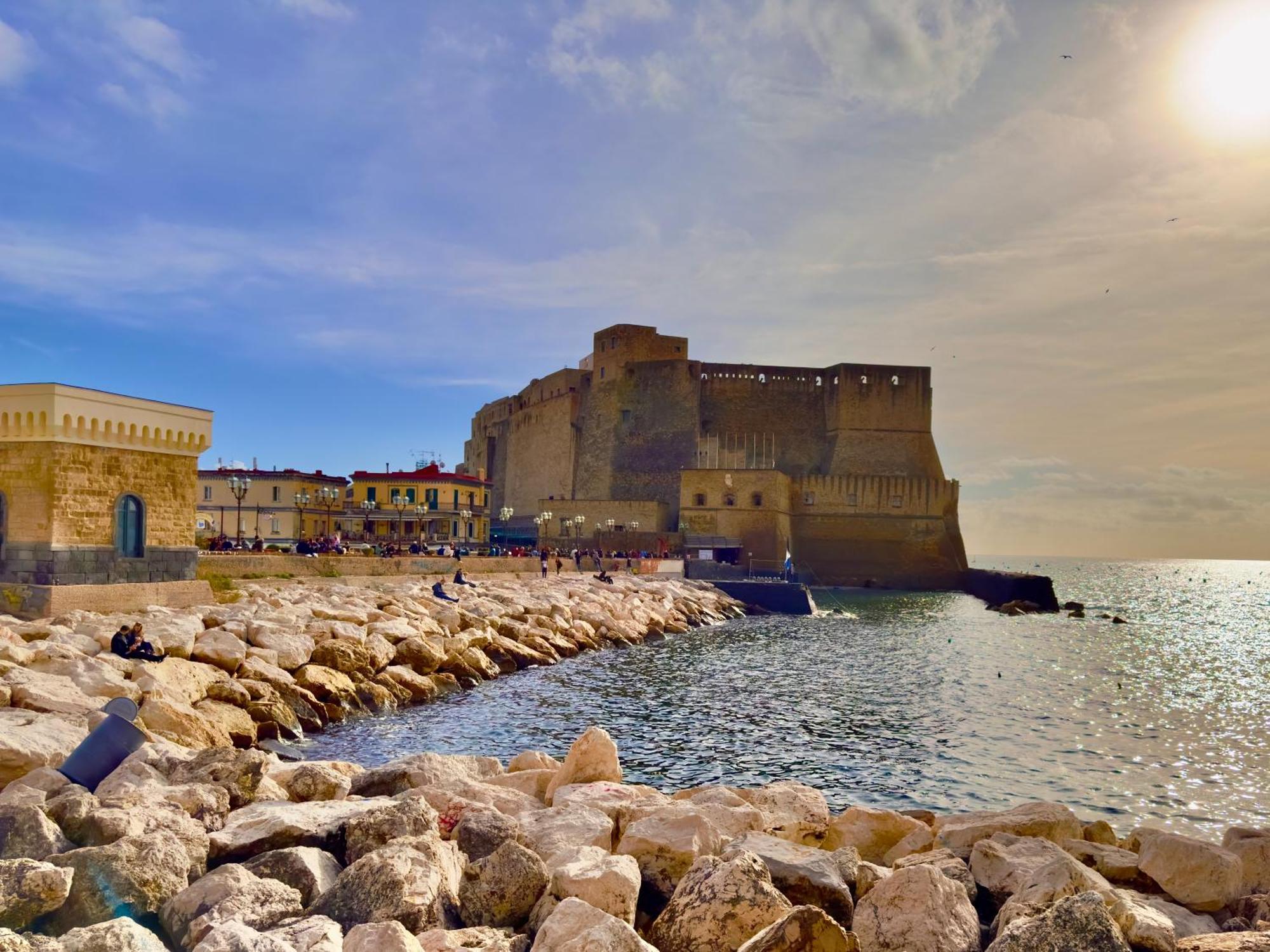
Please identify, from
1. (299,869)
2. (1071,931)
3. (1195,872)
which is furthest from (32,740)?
(1195,872)

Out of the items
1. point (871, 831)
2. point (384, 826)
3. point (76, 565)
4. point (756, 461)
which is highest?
point (756, 461)

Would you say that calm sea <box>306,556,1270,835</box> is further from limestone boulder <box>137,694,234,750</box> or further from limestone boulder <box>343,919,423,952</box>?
limestone boulder <box>343,919,423,952</box>

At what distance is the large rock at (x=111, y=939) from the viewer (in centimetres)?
283

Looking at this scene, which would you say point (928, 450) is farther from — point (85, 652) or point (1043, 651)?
point (85, 652)

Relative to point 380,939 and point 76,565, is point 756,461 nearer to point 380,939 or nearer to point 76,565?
point 76,565

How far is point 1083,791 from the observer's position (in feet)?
28.9

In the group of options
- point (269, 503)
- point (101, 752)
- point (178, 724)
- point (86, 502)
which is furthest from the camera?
point (269, 503)

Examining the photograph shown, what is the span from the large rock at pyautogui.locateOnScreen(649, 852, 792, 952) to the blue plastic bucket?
3518 millimetres

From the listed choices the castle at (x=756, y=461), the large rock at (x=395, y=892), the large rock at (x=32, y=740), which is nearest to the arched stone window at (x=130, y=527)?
the large rock at (x=32, y=740)

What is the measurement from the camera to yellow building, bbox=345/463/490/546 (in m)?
41.2

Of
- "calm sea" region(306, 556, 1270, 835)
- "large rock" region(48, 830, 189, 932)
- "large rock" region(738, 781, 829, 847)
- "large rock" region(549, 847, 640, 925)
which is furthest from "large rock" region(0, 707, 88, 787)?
"large rock" region(738, 781, 829, 847)

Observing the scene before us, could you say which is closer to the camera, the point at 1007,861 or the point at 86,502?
the point at 1007,861

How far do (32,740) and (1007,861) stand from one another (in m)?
5.63

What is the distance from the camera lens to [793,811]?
5.36 m
